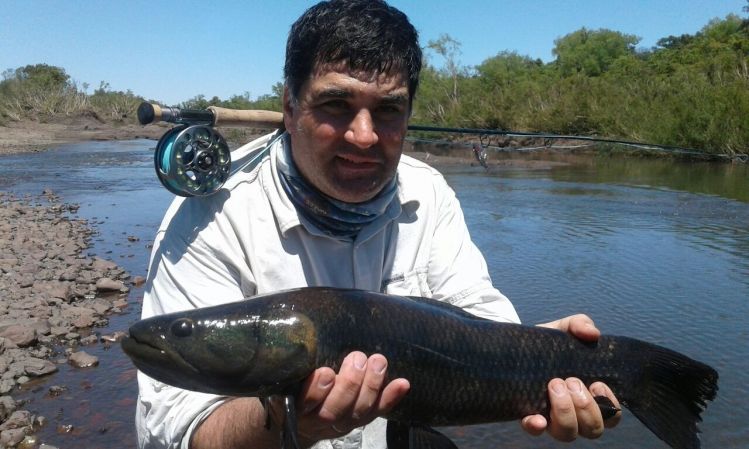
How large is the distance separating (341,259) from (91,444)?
3.75 m

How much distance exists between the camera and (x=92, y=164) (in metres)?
33.4

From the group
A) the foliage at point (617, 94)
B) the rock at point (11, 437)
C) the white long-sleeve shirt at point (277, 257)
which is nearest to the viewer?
the white long-sleeve shirt at point (277, 257)

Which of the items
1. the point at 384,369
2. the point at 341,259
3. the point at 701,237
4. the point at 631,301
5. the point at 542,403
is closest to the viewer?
the point at 384,369

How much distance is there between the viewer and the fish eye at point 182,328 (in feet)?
7.63

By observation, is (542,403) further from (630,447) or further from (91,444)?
(91,444)

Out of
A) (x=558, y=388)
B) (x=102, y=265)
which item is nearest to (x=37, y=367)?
(x=102, y=265)

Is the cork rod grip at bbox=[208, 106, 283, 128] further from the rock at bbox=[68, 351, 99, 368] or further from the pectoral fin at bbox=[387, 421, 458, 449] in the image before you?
the rock at bbox=[68, 351, 99, 368]

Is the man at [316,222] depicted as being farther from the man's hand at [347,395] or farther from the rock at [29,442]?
the rock at [29,442]

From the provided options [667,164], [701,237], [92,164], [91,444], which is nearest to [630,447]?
[91,444]

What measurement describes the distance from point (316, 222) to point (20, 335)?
19.0 ft

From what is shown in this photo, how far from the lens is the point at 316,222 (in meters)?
2.93

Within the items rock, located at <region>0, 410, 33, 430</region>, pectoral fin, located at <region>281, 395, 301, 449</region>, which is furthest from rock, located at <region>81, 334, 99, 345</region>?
pectoral fin, located at <region>281, 395, 301, 449</region>

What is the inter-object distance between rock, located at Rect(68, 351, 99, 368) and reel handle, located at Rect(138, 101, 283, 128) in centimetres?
428

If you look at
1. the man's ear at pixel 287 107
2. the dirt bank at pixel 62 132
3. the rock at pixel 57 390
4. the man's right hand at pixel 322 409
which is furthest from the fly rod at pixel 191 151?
the dirt bank at pixel 62 132
